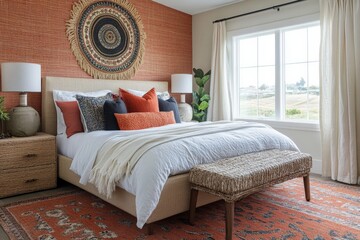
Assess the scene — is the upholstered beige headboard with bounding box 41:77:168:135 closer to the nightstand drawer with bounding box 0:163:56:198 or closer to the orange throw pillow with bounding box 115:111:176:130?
the nightstand drawer with bounding box 0:163:56:198

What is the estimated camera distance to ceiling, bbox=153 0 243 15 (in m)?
4.73

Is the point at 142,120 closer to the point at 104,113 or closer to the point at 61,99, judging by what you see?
the point at 104,113

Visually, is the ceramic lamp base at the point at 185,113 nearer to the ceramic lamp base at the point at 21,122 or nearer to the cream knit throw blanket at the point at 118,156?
the cream knit throw blanket at the point at 118,156

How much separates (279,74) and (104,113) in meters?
2.47

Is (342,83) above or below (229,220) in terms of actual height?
above

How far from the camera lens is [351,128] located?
11.2 ft

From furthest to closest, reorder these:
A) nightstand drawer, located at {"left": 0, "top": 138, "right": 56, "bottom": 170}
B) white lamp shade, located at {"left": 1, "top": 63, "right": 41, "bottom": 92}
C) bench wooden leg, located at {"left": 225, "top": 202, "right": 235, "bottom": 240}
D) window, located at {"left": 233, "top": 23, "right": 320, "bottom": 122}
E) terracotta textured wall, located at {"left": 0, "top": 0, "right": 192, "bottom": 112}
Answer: window, located at {"left": 233, "top": 23, "right": 320, "bottom": 122} → terracotta textured wall, located at {"left": 0, "top": 0, "right": 192, "bottom": 112} → white lamp shade, located at {"left": 1, "top": 63, "right": 41, "bottom": 92} → nightstand drawer, located at {"left": 0, "top": 138, "right": 56, "bottom": 170} → bench wooden leg, located at {"left": 225, "top": 202, "right": 235, "bottom": 240}

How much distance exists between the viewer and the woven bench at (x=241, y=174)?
207cm

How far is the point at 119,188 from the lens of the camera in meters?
2.38

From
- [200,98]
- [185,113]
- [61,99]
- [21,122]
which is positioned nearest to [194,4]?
[200,98]

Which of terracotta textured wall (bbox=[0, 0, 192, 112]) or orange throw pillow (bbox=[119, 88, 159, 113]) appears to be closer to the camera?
terracotta textured wall (bbox=[0, 0, 192, 112])

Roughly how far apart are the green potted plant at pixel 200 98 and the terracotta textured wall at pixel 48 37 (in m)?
0.67

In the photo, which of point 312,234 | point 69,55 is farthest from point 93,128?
point 312,234

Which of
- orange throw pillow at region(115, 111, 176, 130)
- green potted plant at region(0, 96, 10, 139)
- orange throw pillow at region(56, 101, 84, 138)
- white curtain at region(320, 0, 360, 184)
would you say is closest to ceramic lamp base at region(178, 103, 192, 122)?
orange throw pillow at region(115, 111, 176, 130)
